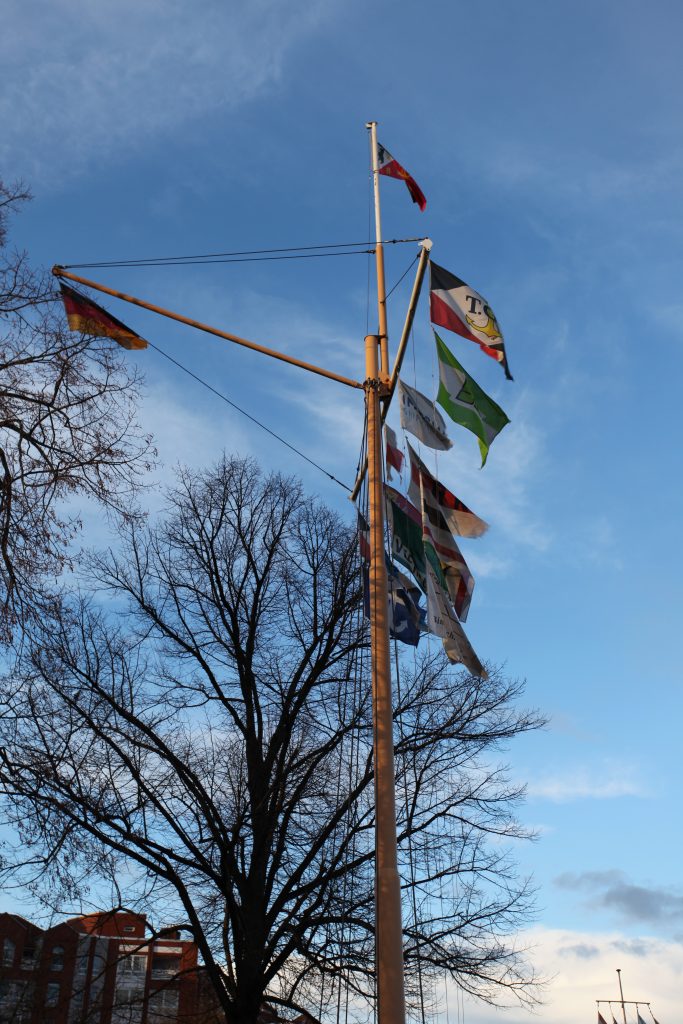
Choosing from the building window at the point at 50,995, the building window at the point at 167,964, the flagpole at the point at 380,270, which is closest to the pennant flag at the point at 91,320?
the flagpole at the point at 380,270

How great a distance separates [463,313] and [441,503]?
7.20 feet

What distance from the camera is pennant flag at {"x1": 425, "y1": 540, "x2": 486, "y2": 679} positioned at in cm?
991

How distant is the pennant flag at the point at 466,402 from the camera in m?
10.8

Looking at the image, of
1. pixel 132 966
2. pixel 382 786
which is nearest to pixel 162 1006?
pixel 132 966

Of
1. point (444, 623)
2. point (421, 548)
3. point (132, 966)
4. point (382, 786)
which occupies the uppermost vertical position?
point (421, 548)

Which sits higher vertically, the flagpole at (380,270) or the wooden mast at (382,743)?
the flagpole at (380,270)

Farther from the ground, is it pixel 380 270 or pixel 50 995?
pixel 380 270

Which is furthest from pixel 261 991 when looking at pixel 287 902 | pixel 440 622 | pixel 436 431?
pixel 436 431

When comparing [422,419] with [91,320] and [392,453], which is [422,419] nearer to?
[392,453]

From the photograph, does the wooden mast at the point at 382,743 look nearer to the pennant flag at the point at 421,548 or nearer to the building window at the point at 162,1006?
the pennant flag at the point at 421,548

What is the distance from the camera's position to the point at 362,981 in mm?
15312

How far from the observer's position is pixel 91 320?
11453 mm

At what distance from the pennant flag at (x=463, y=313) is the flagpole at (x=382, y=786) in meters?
1.94

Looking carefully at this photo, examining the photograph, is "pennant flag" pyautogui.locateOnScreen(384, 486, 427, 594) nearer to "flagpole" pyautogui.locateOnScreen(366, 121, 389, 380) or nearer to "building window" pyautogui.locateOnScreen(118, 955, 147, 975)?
"flagpole" pyautogui.locateOnScreen(366, 121, 389, 380)
